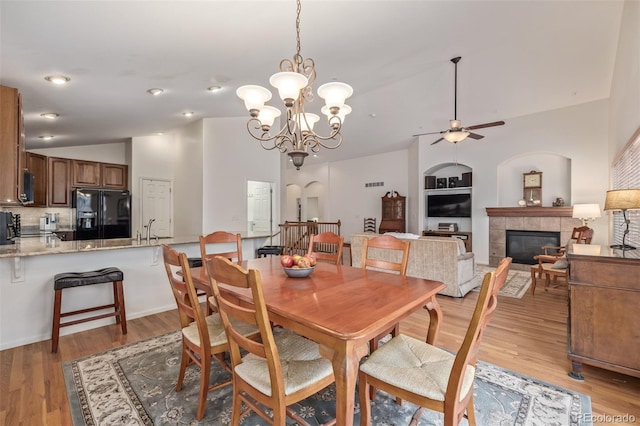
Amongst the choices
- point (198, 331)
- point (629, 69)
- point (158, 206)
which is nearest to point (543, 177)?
point (629, 69)

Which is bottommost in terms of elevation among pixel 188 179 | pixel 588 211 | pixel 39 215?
pixel 39 215

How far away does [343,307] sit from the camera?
1456 mm

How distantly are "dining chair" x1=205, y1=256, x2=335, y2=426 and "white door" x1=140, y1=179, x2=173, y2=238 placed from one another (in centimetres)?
594

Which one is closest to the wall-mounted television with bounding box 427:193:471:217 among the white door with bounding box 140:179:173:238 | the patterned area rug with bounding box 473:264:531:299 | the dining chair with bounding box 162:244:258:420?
the patterned area rug with bounding box 473:264:531:299

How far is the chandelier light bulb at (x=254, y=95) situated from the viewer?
7.24ft

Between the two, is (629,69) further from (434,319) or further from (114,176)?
(114,176)

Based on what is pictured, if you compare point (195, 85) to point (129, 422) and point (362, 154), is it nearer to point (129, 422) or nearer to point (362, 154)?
point (129, 422)

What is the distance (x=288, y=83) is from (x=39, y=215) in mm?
6634

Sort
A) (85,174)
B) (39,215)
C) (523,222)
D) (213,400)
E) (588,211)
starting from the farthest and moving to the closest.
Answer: (523,222), (85,174), (39,215), (588,211), (213,400)

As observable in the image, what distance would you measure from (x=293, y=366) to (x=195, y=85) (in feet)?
11.8

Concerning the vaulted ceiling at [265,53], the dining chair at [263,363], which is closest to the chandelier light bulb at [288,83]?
the vaulted ceiling at [265,53]

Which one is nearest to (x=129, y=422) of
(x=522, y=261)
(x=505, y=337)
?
(x=505, y=337)
